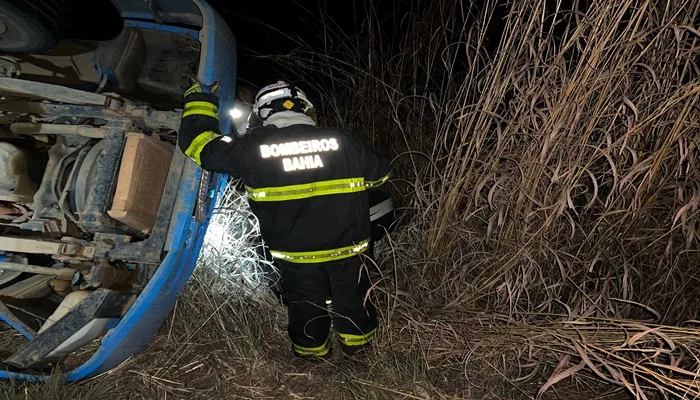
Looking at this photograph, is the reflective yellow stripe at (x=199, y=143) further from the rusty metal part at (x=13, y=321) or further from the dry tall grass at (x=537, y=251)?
the rusty metal part at (x=13, y=321)

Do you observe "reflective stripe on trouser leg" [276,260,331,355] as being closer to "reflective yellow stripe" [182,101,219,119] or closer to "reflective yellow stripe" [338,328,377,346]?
"reflective yellow stripe" [338,328,377,346]

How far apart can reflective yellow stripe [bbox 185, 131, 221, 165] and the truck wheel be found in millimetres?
1227

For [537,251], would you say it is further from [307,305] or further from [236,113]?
[236,113]

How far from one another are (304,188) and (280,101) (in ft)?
1.84

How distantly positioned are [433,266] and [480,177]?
26.2 inches

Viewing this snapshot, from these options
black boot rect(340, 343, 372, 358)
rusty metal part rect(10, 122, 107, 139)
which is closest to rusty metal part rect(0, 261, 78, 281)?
rusty metal part rect(10, 122, 107, 139)

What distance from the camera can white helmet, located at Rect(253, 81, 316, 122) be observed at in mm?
2705

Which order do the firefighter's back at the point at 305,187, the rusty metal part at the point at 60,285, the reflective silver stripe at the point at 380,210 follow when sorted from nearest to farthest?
the firefighter's back at the point at 305,187, the rusty metal part at the point at 60,285, the reflective silver stripe at the point at 380,210

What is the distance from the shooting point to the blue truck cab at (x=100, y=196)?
101 inches

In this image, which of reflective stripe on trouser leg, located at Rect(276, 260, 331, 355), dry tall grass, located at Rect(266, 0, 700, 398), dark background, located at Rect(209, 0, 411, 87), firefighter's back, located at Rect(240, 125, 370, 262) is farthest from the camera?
dark background, located at Rect(209, 0, 411, 87)

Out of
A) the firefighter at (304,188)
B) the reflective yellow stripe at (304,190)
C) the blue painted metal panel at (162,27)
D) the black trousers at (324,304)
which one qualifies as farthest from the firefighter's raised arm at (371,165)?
the blue painted metal panel at (162,27)

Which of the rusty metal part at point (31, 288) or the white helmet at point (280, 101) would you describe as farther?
the rusty metal part at point (31, 288)

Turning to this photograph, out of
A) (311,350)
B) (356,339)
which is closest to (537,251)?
(356,339)

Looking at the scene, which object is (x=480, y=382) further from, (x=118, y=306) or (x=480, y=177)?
(x=118, y=306)
